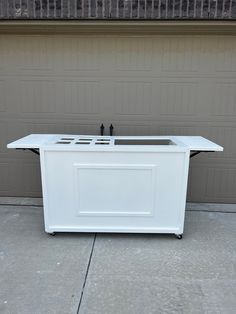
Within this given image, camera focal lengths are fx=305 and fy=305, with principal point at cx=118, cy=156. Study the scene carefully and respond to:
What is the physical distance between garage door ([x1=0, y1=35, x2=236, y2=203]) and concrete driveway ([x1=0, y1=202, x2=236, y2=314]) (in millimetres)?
1256

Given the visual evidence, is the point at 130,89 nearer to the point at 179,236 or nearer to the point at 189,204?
the point at 189,204

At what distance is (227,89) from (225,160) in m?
0.99

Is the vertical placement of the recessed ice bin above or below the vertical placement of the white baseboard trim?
above

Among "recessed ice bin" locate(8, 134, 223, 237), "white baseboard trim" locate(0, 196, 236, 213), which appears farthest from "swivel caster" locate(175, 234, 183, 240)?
"white baseboard trim" locate(0, 196, 236, 213)

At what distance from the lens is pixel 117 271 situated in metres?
2.80

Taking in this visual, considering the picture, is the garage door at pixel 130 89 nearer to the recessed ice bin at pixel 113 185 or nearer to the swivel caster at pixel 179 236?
the recessed ice bin at pixel 113 185

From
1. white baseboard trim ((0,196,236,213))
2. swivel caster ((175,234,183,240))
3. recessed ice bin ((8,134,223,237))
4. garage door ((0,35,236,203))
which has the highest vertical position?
garage door ((0,35,236,203))

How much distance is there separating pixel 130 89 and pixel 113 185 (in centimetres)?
156

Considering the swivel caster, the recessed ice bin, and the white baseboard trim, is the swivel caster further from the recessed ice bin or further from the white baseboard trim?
the white baseboard trim

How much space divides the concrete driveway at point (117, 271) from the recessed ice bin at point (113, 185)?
20 centimetres

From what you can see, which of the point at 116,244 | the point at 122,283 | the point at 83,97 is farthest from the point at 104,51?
the point at 122,283

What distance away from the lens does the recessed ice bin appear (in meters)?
3.23

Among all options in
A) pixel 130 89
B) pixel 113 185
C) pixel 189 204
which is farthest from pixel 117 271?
pixel 130 89

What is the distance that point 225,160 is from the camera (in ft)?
14.3
